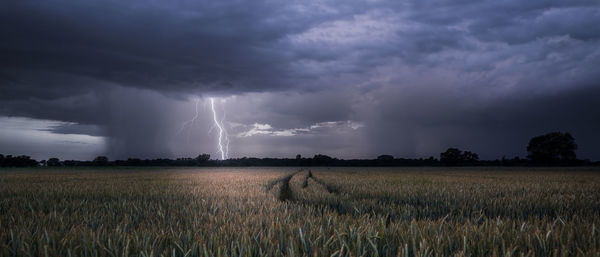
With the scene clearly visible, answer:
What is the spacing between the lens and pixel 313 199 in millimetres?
7340

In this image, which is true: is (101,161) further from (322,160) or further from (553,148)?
(553,148)

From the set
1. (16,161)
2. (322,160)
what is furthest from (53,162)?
(322,160)

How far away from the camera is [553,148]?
3664 inches

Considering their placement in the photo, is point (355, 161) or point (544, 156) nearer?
point (544, 156)

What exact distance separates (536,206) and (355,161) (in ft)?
312

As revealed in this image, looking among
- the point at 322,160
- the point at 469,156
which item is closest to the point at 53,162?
the point at 322,160

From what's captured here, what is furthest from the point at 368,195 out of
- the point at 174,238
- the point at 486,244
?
the point at 174,238

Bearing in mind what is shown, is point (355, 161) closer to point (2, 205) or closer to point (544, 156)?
point (544, 156)

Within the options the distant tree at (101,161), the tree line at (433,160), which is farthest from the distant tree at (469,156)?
the distant tree at (101,161)

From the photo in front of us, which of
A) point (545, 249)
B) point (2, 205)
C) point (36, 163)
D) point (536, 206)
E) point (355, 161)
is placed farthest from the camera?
point (355, 161)

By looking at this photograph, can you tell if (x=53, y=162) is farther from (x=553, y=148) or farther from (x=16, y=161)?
(x=553, y=148)

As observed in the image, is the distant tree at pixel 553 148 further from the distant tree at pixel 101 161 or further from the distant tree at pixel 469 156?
the distant tree at pixel 101 161

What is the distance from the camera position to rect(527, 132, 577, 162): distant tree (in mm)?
91188

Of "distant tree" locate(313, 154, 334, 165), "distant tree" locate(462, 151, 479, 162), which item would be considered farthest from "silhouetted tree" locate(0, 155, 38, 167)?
"distant tree" locate(462, 151, 479, 162)
